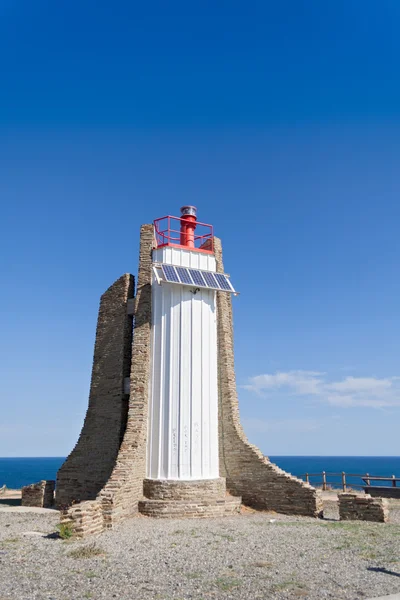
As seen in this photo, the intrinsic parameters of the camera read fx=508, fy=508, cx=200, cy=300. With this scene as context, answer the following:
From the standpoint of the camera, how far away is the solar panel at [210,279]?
1826cm

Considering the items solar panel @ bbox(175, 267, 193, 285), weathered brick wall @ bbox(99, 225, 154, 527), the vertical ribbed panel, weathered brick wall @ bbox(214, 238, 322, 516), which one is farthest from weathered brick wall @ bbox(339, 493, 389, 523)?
solar panel @ bbox(175, 267, 193, 285)

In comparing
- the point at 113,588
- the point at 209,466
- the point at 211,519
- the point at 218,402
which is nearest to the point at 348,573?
the point at 113,588

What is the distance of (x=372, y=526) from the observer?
14.0m

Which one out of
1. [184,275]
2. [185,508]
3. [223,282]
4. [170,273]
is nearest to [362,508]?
[185,508]

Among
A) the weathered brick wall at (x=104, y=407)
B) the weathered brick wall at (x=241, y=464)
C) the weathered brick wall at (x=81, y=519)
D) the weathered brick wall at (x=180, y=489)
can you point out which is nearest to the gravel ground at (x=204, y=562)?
the weathered brick wall at (x=81, y=519)

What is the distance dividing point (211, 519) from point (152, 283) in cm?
810

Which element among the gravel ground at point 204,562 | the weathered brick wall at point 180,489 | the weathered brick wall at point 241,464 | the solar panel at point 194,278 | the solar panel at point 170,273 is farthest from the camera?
the solar panel at point 194,278

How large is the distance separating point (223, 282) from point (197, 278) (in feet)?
3.87

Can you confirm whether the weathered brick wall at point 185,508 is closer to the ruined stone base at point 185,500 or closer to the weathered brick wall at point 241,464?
the ruined stone base at point 185,500

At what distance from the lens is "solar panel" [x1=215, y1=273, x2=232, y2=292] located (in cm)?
1859

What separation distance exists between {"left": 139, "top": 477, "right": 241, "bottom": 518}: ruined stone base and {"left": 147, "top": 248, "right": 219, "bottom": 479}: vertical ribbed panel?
413mm

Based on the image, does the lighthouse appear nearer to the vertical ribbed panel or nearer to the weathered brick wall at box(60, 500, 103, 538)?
the vertical ribbed panel

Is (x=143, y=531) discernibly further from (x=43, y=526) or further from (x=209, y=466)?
(x=209, y=466)

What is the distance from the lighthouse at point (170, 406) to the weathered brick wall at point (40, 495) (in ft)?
1.82
